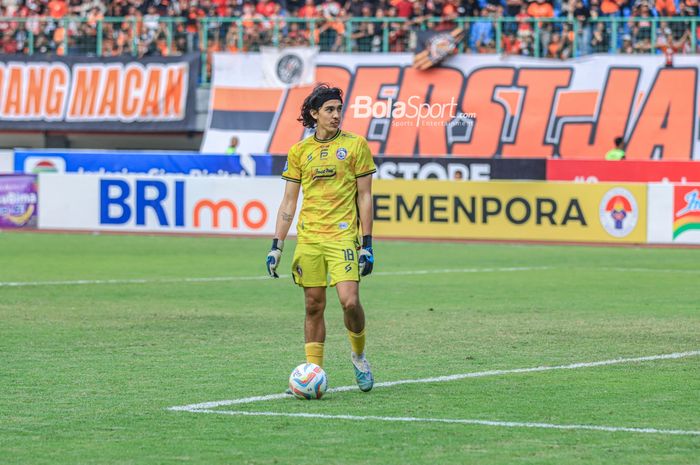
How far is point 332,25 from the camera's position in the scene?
3697 centimetres

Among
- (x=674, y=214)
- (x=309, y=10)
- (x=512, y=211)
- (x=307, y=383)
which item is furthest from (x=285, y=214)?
(x=309, y=10)

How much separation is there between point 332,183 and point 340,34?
27314 millimetres

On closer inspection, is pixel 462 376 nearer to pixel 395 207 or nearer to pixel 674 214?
pixel 674 214

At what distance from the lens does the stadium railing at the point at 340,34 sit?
33.9 meters

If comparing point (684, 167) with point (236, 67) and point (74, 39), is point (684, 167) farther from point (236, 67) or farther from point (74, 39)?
point (74, 39)

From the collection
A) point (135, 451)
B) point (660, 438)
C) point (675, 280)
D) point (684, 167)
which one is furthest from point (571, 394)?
point (684, 167)

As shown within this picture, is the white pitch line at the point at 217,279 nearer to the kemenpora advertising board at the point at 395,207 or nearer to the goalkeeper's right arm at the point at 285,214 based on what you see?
the kemenpora advertising board at the point at 395,207

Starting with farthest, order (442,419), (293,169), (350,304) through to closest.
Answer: (293,169)
(350,304)
(442,419)

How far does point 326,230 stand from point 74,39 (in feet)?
104

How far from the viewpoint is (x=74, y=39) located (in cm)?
4038

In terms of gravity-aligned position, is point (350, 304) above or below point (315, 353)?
above

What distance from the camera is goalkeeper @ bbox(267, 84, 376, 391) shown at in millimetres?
9852

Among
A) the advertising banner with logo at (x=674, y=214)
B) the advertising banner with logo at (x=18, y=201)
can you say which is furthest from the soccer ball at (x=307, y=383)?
the advertising banner with logo at (x=18, y=201)

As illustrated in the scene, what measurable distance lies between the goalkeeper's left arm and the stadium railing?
24.7 meters
